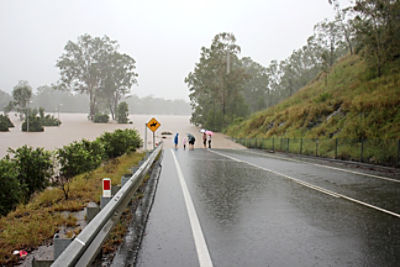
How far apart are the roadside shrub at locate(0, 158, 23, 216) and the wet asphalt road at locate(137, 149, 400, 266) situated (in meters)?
3.49

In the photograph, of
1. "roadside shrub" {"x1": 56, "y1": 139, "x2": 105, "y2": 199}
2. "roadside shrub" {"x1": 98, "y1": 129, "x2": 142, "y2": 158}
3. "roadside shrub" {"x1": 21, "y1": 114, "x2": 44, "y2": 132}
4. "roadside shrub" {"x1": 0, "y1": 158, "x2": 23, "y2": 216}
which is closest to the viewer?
"roadside shrub" {"x1": 0, "y1": 158, "x2": 23, "y2": 216}

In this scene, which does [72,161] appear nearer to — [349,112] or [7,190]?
[7,190]

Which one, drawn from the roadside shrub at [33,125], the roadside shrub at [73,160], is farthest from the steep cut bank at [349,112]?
the roadside shrub at [33,125]

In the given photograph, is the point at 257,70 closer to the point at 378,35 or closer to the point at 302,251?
the point at 378,35

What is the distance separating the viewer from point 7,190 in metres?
8.64

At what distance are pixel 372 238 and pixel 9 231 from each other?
5576 millimetres

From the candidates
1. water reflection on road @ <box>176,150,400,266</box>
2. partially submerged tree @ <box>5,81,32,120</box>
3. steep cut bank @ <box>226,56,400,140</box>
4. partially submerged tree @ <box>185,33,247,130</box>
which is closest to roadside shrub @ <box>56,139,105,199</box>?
water reflection on road @ <box>176,150,400,266</box>

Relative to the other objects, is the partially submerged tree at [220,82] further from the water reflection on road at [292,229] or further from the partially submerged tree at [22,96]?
the water reflection on road at [292,229]

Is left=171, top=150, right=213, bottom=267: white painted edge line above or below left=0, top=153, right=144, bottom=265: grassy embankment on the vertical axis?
below

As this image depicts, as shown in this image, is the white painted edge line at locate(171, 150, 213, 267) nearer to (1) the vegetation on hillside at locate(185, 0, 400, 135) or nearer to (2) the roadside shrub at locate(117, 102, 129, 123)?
(1) the vegetation on hillside at locate(185, 0, 400, 135)

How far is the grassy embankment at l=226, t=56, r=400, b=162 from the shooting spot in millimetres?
22688

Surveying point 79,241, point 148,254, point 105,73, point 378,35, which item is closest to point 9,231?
point 148,254

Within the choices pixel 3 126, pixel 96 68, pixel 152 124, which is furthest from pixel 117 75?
pixel 152 124

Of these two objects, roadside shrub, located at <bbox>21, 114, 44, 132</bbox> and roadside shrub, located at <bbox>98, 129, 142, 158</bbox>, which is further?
roadside shrub, located at <bbox>21, 114, 44, 132</bbox>
